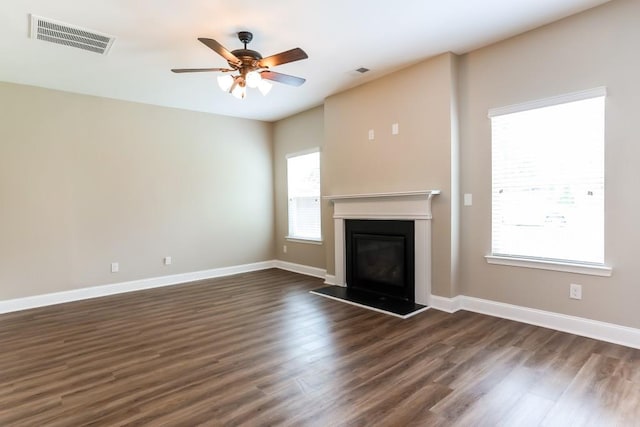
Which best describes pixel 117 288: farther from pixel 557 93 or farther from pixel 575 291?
pixel 557 93

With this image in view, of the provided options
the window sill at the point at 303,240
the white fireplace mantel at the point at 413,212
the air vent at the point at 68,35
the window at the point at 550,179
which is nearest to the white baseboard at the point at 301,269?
the window sill at the point at 303,240

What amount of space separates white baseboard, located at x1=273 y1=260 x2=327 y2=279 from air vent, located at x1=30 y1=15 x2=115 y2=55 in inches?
159

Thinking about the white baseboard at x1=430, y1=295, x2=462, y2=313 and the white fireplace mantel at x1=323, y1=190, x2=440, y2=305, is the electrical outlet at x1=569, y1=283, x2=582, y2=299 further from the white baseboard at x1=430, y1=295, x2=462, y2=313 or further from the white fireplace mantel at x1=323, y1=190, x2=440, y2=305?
the white fireplace mantel at x1=323, y1=190, x2=440, y2=305

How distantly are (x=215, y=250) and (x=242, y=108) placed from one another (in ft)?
7.97

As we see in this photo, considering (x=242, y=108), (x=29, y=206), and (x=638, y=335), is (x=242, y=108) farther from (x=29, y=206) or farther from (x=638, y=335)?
Result: (x=638, y=335)

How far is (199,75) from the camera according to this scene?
4.16 m

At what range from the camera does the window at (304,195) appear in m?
5.89

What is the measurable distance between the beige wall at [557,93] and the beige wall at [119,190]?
3901 millimetres

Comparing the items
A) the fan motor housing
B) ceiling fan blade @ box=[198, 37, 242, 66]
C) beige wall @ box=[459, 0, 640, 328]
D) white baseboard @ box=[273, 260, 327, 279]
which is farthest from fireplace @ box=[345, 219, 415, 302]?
ceiling fan blade @ box=[198, 37, 242, 66]

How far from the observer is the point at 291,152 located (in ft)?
20.5

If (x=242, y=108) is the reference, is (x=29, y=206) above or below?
below

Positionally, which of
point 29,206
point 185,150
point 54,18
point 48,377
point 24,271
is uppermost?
point 54,18

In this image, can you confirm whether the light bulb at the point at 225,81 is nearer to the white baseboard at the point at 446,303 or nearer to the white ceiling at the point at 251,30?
the white ceiling at the point at 251,30

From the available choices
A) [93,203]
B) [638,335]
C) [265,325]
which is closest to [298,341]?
[265,325]
